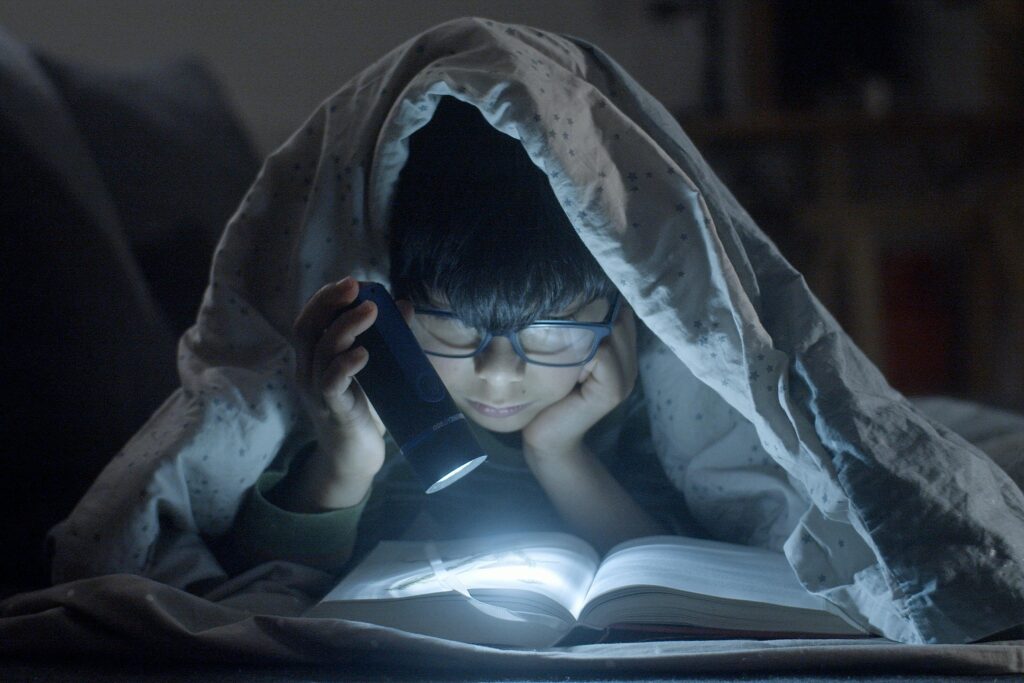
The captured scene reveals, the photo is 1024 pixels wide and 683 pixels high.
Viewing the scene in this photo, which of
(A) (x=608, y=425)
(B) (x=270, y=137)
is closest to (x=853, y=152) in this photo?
(B) (x=270, y=137)

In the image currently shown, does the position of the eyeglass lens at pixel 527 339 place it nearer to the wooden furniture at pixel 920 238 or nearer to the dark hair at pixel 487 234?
the dark hair at pixel 487 234

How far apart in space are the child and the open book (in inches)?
4.4

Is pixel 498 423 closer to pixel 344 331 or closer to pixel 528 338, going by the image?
pixel 528 338

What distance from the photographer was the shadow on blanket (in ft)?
2.68

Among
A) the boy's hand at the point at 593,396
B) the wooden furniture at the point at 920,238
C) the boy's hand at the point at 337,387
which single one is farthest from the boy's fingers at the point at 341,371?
the wooden furniture at the point at 920,238

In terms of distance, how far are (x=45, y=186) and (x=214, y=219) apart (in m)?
0.30

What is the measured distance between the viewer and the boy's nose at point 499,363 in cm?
76

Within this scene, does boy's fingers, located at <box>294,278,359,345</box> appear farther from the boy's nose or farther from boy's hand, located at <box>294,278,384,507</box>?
the boy's nose

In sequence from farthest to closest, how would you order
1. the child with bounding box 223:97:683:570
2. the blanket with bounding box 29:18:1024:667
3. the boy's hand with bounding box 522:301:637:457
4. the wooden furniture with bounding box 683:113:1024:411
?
the wooden furniture with bounding box 683:113:1024:411 < the boy's hand with bounding box 522:301:637:457 < the child with bounding box 223:97:683:570 < the blanket with bounding box 29:18:1024:667

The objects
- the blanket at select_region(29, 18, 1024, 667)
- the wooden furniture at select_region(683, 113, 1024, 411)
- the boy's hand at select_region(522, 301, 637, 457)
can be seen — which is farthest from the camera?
the wooden furniture at select_region(683, 113, 1024, 411)

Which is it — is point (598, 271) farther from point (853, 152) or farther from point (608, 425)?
point (853, 152)

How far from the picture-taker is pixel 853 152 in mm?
2527

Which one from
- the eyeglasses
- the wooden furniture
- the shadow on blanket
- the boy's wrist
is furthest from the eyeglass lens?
the wooden furniture

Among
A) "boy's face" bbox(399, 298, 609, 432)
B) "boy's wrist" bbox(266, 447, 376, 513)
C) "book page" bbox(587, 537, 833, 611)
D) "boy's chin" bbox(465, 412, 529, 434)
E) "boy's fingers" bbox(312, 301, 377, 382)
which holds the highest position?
"boy's fingers" bbox(312, 301, 377, 382)
